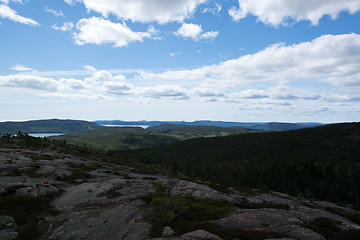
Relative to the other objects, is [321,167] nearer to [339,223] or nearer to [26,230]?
[339,223]

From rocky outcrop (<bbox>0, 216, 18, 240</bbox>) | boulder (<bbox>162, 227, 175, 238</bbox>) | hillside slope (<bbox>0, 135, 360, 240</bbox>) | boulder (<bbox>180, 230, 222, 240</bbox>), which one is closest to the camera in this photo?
boulder (<bbox>180, 230, 222, 240</bbox>)

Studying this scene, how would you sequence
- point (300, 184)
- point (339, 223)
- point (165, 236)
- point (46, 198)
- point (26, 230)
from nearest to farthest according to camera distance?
1. point (165, 236)
2. point (26, 230)
3. point (339, 223)
4. point (46, 198)
5. point (300, 184)

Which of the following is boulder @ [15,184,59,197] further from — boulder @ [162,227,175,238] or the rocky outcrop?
boulder @ [162,227,175,238]

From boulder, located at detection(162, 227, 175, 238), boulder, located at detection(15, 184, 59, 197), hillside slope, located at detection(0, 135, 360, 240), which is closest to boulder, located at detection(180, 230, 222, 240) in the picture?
hillside slope, located at detection(0, 135, 360, 240)

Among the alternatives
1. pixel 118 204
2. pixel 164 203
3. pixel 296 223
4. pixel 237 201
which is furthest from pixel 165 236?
pixel 237 201

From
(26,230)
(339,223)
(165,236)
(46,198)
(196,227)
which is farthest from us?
(46,198)

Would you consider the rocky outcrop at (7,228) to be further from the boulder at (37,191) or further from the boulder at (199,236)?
the boulder at (199,236)

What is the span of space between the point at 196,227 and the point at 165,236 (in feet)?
13.0

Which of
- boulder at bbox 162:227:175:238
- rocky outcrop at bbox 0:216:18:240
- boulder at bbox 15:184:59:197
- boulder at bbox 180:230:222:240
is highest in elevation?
boulder at bbox 180:230:222:240

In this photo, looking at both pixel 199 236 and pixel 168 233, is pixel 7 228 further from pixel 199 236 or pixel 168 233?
pixel 199 236

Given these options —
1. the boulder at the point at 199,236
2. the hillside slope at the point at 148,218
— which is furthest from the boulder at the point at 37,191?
the boulder at the point at 199,236

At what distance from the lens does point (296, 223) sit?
2355 centimetres

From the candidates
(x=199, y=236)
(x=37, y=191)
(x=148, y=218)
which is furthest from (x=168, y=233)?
(x=37, y=191)

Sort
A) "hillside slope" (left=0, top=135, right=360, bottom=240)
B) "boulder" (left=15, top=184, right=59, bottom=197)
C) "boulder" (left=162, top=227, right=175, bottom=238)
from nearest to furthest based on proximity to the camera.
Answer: "boulder" (left=162, top=227, right=175, bottom=238)
"hillside slope" (left=0, top=135, right=360, bottom=240)
"boulder" (left=15, top=184, right=59, bottom=197)
